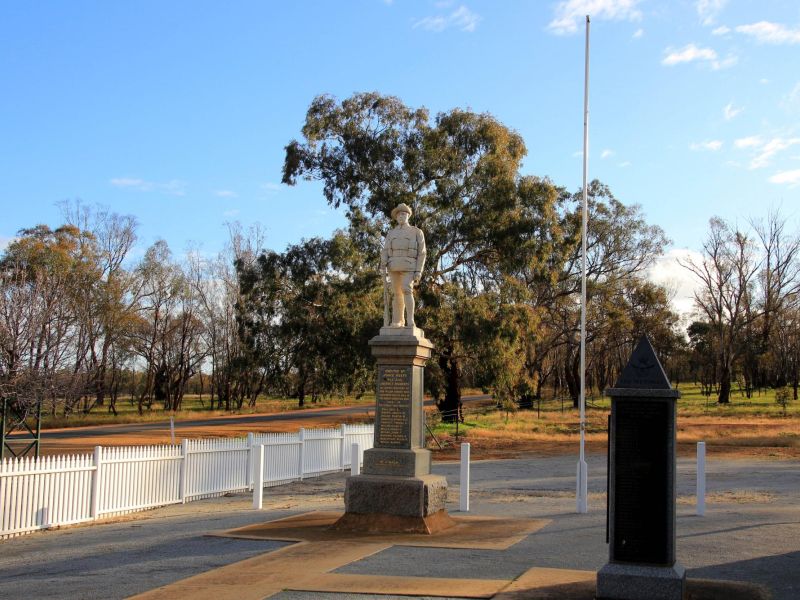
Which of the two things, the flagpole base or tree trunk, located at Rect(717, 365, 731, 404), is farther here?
tree trunk, located at Rect(717, 365, 731, 404)

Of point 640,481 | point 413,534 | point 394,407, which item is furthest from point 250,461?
point 640,481

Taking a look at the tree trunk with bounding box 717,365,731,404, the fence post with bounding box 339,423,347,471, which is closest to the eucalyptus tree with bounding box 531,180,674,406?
the tree trunk with bounding box 717,365,731,404

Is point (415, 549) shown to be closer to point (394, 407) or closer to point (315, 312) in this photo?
point (394, 407)

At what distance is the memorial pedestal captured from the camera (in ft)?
35.0

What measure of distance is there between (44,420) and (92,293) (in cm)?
1326

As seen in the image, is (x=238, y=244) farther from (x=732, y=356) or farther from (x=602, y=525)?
(x=602, y=525)

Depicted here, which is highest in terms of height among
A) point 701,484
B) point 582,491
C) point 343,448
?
point 701,484

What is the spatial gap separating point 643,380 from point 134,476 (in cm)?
1083

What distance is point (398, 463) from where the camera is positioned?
11039 millimetres

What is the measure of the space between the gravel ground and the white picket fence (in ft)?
1.35

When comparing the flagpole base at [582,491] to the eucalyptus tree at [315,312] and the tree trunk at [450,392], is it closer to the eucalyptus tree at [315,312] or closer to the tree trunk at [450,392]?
the eucalyptus tree at [315,312]

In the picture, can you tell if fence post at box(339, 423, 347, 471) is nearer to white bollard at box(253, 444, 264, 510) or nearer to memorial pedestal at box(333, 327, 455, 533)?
white bollard at box(253, 444, 264, 510)

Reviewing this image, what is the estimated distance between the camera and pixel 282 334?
34562mm

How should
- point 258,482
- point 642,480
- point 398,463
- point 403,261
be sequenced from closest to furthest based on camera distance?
1. point 642,480
2. point 398,463
3. point 403,261
4. point 258,482
